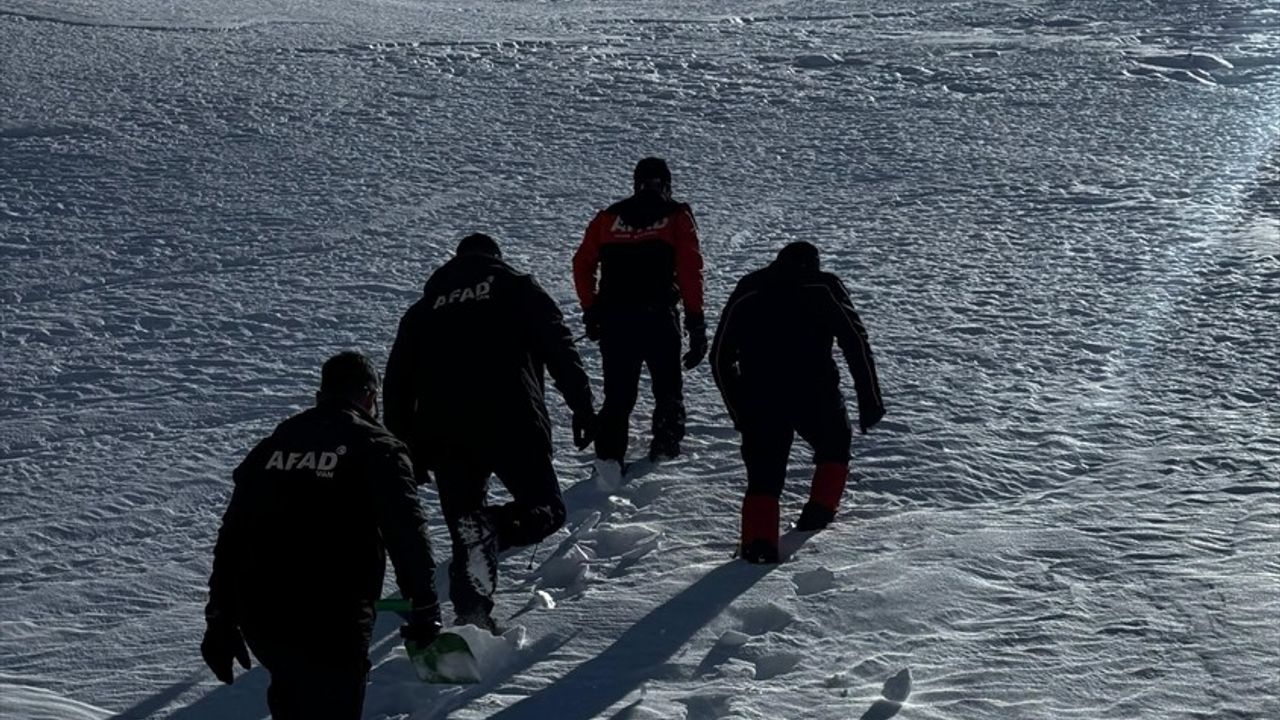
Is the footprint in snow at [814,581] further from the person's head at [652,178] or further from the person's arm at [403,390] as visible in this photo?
the person's head at [652,178]

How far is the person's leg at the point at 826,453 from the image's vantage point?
715cm

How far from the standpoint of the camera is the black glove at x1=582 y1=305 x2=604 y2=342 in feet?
26.2

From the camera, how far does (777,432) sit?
23.1ft

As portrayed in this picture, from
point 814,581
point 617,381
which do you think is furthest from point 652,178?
point 814,581

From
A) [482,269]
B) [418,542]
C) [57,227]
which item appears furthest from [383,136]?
[418,542]

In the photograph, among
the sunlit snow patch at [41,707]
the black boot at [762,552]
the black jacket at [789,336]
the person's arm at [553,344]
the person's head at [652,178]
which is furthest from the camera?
the person's head at [652,178]

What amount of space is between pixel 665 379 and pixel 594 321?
0.46m

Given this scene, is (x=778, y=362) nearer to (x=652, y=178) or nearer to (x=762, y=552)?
(x=762, y=552)

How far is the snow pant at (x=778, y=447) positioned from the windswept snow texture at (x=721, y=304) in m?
0.23

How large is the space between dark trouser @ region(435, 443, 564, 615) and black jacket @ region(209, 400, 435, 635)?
1.34 m

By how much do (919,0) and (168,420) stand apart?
54.2ft

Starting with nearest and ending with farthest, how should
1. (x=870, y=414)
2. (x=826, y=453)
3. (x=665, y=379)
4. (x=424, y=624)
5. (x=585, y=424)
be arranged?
(x=424, y=624), (x=585, y=424), (x=870, y=414), (x=826, y=453), (x=665, y=379)

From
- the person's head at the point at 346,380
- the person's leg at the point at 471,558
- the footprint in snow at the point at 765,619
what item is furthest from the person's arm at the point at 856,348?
the person's head at the point at 346,380

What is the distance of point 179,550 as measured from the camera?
7.52m
